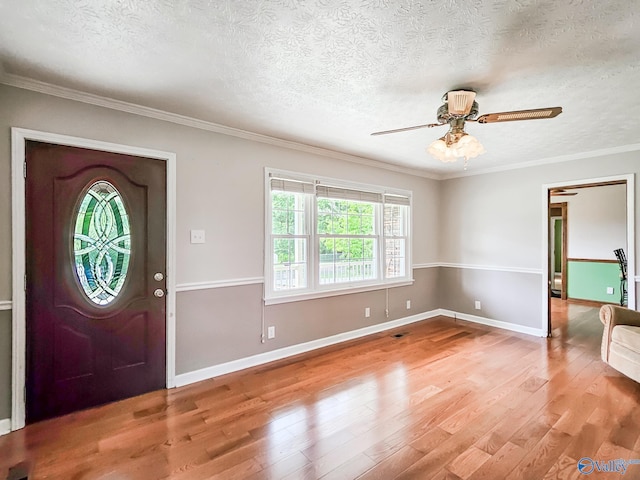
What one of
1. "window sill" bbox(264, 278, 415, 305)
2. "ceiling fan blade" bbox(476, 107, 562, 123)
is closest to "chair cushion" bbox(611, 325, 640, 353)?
"ceiling fan blade" bbox(476, 107, 562, 123)

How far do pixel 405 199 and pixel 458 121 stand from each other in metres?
2.60

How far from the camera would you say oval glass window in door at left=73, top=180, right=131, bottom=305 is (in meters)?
2.46

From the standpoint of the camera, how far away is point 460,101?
2.25 meters

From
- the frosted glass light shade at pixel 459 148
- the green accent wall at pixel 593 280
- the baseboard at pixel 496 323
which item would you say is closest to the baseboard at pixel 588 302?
the green accent wall at pixel 593 280

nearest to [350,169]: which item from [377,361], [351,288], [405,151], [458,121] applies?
[405,151]

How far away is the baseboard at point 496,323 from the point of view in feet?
14.5

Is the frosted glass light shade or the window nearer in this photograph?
the frosted glass light shade

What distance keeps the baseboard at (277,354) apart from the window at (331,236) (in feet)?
2.00

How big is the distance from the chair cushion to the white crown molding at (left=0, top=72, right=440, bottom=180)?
3.17m

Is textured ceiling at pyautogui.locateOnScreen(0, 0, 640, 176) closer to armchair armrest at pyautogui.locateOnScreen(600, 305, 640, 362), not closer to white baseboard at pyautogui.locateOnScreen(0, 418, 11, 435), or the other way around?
armchair armrest at pyautogui.locateOnScreen(600, 305, 640, 362)

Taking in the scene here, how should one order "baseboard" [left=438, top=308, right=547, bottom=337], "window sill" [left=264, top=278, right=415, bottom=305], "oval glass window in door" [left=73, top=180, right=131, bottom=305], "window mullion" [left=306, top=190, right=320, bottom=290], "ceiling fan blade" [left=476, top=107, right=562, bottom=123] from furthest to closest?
1. "baseboard" [left=438, top=308, right=547, bottom=337]
2. "window mullion" [left=306, top=190, right=320, bottom=290]
3. "window sill" [left=264, top=278, right=415, bottom=305]
4. "oval glass window in door" [left=73, top=180, right=131, bottom=305]
5. "ceiling fan blade" [left=476, top=107, right=562, bottom=123]

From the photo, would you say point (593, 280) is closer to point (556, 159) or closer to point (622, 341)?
point (556, 159)

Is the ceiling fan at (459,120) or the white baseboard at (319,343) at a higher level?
the ceiling fan at (459,120)

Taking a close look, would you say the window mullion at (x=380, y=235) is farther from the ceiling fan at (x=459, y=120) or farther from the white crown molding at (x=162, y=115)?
the ceiling fan at (x=459, y=120)
